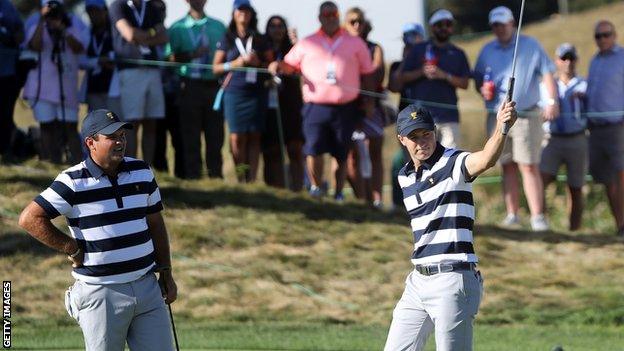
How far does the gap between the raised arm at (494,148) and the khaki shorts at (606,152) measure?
8.62 m

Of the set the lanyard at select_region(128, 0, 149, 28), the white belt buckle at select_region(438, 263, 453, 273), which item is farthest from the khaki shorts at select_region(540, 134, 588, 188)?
the white belt buckle at select_region(438, 263, 453, 273)

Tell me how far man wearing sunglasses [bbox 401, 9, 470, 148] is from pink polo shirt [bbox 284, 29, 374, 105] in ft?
1.77

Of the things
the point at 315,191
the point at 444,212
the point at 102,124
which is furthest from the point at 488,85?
the point at 102,124

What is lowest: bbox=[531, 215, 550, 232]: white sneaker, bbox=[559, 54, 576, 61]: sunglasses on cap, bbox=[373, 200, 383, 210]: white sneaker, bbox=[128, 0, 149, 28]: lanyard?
bbox=[531, 215, 550, 232]: white sneaker

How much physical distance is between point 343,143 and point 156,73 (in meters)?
2.18

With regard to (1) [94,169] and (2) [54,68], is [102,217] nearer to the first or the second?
(1) [94,169]

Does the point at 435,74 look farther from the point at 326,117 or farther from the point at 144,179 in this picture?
the point at 144,179

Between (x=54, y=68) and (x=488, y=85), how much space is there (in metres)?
4.72

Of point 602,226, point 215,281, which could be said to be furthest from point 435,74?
point 602,226

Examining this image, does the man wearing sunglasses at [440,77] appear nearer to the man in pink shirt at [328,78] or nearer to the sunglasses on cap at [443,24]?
the sunglasses on cap at [443,24]

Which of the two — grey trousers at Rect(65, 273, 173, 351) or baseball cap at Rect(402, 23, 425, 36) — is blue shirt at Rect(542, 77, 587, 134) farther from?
grey trousers at Rect(65, 273, 173, 351)

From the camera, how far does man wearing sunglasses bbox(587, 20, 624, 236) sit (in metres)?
16.3

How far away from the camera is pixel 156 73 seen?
15.4 metres

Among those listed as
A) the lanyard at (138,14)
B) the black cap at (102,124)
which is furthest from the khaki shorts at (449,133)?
the black cap at (102,124)
